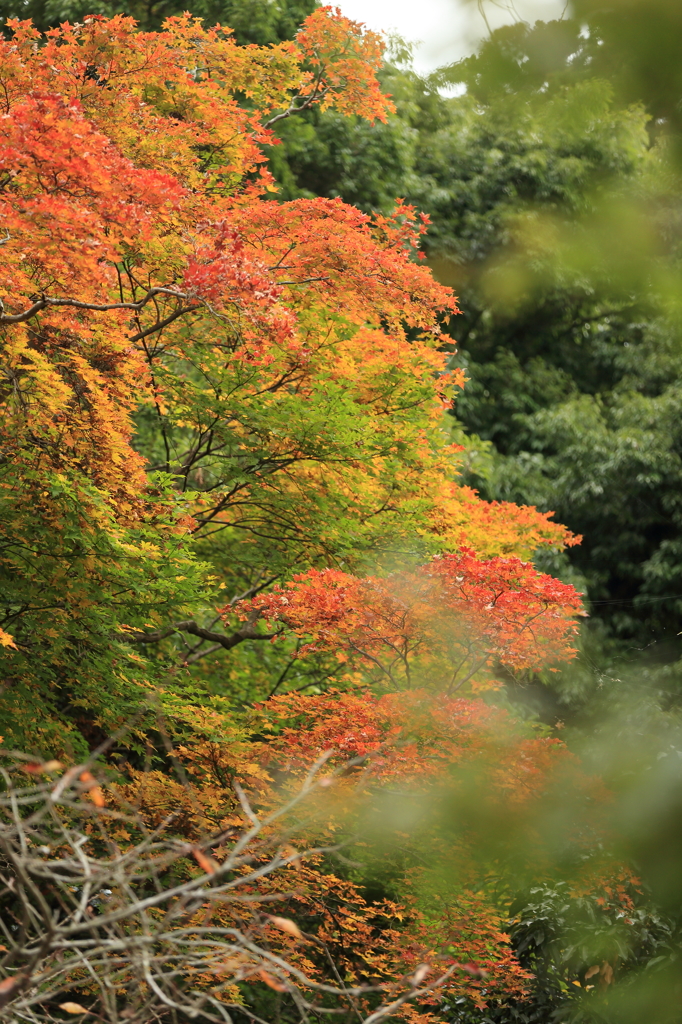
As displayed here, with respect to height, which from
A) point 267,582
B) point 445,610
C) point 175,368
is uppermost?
point 175,368

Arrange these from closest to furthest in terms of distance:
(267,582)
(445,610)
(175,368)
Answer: (445,610) < (267,582) < (175,368)

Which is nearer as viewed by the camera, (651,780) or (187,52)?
(651,780)

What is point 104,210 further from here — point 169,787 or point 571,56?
point 571,56

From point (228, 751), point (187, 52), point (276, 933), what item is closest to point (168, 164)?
point (187, 52)

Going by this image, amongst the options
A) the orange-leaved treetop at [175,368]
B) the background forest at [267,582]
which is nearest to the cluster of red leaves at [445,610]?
the background forest at [267,582]

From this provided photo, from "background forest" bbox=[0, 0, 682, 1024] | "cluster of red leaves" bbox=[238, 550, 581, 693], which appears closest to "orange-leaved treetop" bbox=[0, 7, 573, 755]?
"background forest" bbox=[0, 0, 682, 1024]

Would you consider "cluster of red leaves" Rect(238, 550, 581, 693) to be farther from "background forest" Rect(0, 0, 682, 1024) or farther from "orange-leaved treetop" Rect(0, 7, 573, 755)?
"orange-leaved treetop" Rect(0, 7, 573, 755)

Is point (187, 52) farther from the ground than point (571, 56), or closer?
farther from the ground

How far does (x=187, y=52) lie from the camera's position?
22.7 feet

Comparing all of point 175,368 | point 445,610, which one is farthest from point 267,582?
point 175,368

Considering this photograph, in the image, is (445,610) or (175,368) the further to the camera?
(175,368)

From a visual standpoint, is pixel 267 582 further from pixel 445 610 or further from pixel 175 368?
pixel 175 368

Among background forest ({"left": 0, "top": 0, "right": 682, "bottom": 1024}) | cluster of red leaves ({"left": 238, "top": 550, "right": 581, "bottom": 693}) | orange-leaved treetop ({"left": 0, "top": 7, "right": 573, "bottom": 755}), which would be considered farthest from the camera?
cluster of red leaves ({"left": 238, "top": 550, "right": 581, "bottom": 693})

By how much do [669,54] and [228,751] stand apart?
5.40 m
